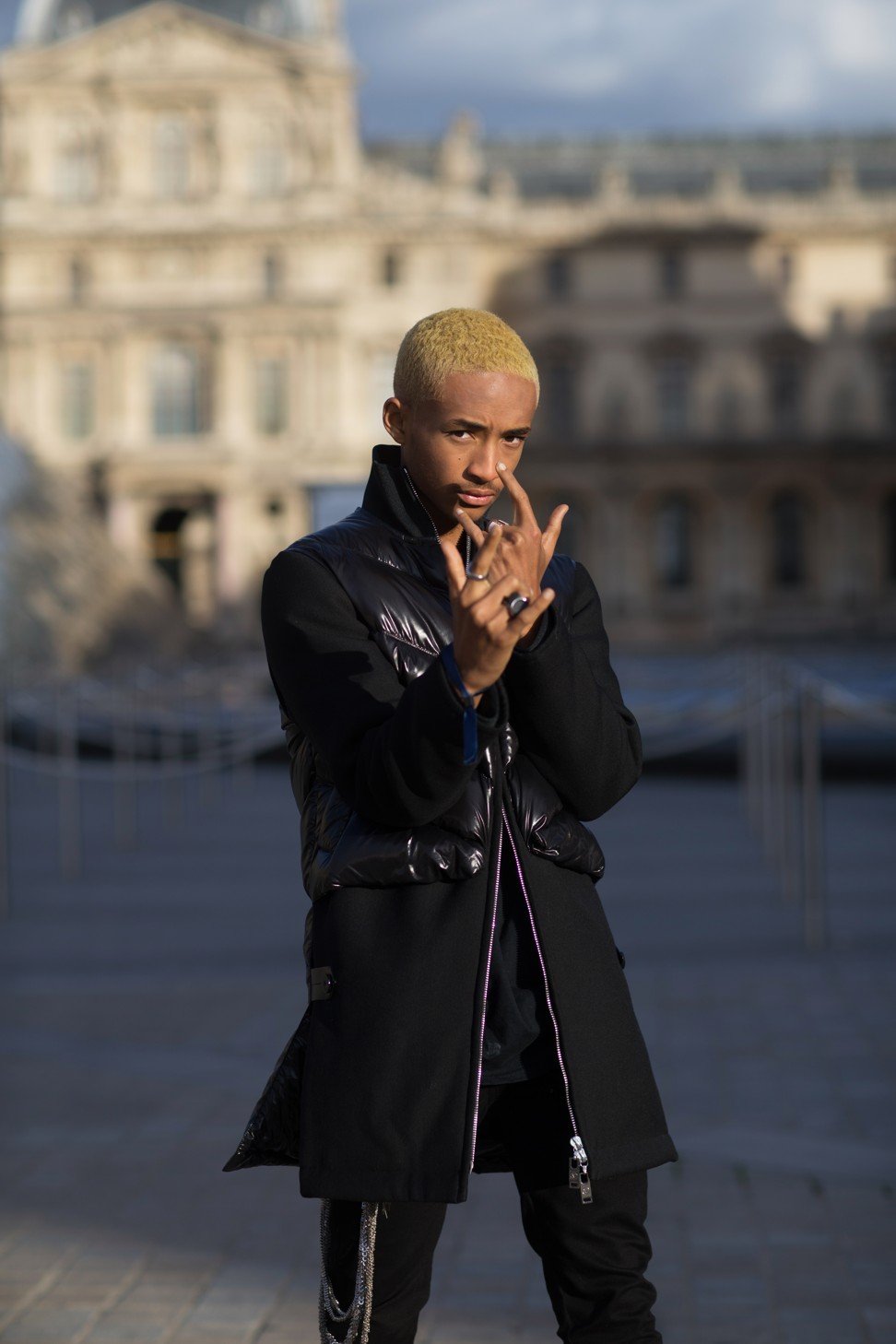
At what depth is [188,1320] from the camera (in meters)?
3.58

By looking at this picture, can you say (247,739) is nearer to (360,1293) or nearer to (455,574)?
(360,1293)

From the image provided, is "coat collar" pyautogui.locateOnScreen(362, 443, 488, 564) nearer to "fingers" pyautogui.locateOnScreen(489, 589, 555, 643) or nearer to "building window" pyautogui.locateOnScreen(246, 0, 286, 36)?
"fingers" pyautogui.locateOnScreen(489, 589, 555, 643)

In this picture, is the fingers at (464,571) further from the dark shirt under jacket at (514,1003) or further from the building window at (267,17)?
the building window at (267,17)

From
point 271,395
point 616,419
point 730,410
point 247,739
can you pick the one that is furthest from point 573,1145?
point 730,410

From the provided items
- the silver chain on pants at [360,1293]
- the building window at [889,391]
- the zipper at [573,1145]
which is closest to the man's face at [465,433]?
the zipper at [573,1145]

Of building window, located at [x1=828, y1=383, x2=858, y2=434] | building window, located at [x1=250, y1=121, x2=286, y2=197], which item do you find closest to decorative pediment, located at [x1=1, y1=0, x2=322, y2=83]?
building window, located at [x1=250, y1=121, x2=286, y2=197]

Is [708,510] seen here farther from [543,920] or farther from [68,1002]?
[543,920]

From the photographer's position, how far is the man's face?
7.11 feet

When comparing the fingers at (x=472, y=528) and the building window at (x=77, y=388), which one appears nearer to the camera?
the fingers at (x=472, y=528)

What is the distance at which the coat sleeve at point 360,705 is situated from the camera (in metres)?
1.97

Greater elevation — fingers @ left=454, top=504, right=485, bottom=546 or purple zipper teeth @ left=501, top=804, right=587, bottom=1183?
fingers @ left=454, top=504, right=485, bottom=546

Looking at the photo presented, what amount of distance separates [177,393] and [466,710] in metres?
49.9

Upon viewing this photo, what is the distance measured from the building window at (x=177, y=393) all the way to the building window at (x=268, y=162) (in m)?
4.73

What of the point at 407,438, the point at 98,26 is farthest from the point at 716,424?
the point at 407,438
